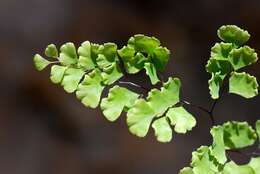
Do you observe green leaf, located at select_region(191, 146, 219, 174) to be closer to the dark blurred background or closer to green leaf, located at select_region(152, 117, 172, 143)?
green leaf, located at select_region(152, 117, 172, 143)

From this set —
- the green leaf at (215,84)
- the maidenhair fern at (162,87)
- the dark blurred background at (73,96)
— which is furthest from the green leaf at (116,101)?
the dark blurred background at (73,96)

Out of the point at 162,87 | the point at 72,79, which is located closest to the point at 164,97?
the point at 162,87

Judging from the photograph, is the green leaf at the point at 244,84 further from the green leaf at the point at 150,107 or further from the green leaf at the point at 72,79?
the green leaf at the point at 72,79

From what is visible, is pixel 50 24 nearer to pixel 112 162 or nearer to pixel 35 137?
pixel 35 137

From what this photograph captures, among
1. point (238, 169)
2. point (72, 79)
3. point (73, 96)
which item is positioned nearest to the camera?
point (238, 169)

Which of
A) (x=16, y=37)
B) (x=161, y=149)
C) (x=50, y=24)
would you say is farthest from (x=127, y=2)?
(x=161, y=149)

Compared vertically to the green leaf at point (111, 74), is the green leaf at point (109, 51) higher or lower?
higher

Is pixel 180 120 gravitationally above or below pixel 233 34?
below

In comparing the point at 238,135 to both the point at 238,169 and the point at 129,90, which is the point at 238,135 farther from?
the point at 129,90

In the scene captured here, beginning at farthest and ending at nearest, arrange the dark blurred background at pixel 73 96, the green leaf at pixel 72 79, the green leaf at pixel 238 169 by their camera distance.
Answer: the dark blurred background at pixel 73 96, the green leaf at pixel 72 79, the green leaf at pixel 238 169
